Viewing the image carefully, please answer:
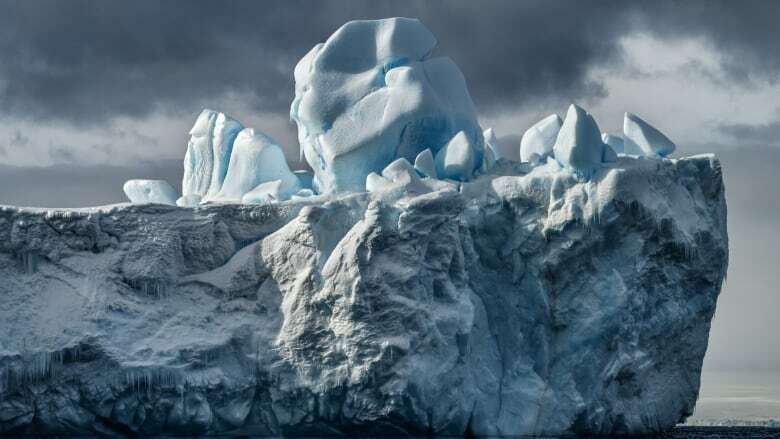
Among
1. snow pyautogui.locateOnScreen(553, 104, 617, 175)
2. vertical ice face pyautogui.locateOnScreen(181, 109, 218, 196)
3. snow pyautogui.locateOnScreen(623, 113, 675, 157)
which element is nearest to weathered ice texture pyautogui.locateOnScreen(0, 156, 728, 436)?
snow pyautogui.locateOnScreen(553, 104, 617, 175)

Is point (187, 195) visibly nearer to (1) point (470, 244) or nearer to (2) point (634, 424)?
(1) point (470, 244)

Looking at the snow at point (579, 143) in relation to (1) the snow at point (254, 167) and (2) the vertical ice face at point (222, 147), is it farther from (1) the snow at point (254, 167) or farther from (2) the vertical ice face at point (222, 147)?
(2) the vertical ice face at point (222, 147)

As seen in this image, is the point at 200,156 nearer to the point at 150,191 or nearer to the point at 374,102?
the point at 150,191

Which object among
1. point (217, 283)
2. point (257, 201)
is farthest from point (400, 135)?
point (217, 283)

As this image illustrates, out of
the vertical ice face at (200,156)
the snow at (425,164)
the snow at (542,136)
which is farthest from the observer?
the vertical ice face at (200,156)

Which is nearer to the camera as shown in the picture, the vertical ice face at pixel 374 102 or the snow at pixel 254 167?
the vertical ice face at pixel 374 102

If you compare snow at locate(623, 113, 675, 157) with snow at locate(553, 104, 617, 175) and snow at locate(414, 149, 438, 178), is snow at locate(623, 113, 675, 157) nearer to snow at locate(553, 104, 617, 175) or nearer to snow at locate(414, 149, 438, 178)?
snow at locate(553, 104, 617, 175)

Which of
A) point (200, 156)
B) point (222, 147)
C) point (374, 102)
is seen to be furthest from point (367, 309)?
point (200, 156)

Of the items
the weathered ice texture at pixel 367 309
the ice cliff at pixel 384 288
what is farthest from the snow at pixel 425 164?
the weathered ice texture at pixel 367 309
